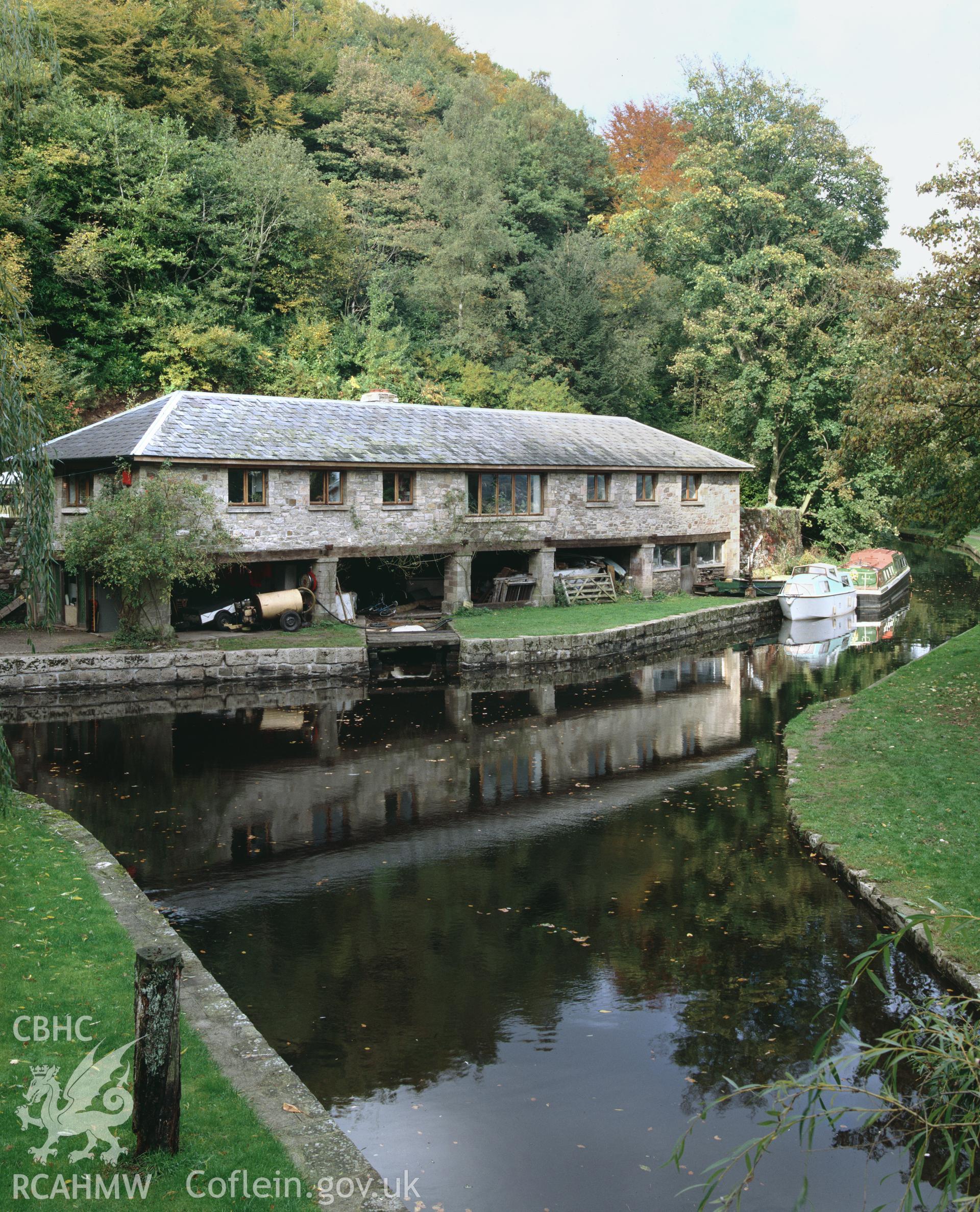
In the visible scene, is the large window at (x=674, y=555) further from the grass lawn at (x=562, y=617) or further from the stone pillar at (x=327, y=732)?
the stone pillar at (x=327, y=732)

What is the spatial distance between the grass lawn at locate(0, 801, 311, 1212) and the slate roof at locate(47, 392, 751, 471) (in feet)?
53.9

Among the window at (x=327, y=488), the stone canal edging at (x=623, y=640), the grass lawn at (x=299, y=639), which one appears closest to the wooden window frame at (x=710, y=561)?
the stone canal edging at (x=623, y=640)

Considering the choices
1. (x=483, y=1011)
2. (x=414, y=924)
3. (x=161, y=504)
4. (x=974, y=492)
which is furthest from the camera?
(x=161, y=504)

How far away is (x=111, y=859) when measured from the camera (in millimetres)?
11086

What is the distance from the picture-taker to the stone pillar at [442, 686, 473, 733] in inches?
809

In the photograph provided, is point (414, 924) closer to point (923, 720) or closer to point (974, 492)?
point (923, 720)

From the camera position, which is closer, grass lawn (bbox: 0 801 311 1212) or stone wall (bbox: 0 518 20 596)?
grass lawn (bbox: 0 801 311 1212)

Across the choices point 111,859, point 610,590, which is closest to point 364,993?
point 111,859

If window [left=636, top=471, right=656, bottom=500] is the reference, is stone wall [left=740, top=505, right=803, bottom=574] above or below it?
below

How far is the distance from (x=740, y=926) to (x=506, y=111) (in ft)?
194

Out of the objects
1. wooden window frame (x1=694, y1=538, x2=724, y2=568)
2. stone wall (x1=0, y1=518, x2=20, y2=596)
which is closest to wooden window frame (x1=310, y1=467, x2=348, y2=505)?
stone wall (x1=0, y1=518, x2=20, y2=596)

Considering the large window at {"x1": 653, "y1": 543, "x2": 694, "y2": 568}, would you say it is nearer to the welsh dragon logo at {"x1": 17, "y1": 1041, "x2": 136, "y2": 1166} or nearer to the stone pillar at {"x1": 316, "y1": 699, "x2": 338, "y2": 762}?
the stone pillar at {"x1": 316, "y1": 699, "x2": 338, "y2": 762}

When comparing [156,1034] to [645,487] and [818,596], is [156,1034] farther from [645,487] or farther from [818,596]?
[645,487]

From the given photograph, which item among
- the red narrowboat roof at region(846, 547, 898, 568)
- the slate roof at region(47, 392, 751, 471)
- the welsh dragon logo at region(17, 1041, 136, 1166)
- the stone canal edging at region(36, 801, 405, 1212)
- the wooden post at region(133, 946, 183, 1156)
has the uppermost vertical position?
the slate roof at region(47, 392, 751, 471)
